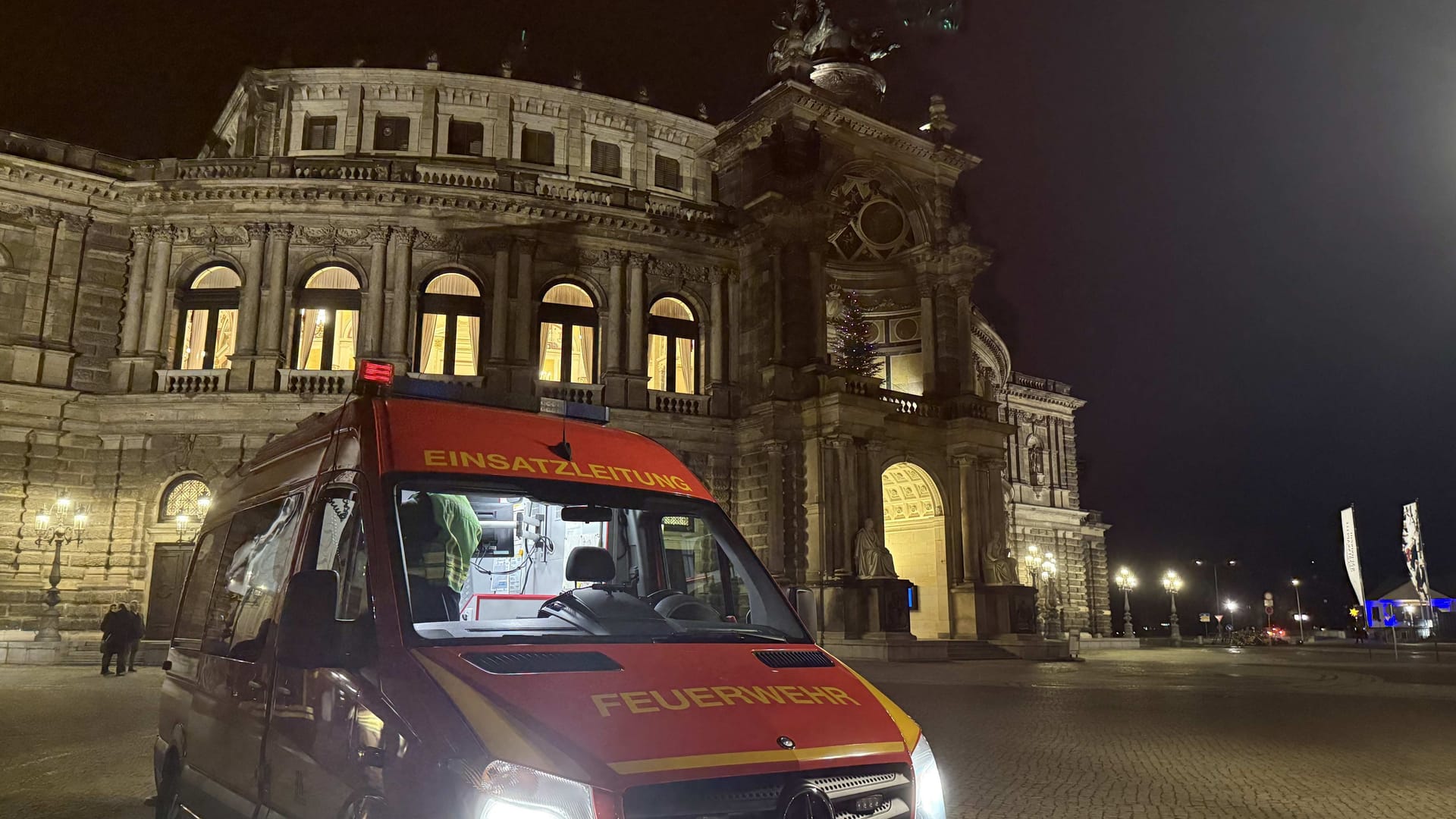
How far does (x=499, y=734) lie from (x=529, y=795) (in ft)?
0.74

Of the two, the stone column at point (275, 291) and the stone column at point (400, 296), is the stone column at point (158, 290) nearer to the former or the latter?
the stone column at point (275, 291)

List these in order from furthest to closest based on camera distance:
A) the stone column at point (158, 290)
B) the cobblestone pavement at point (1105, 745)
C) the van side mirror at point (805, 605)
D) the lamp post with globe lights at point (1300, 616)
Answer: the lamp post with globe lights at point (1300, 616), the stone column at point (158, 290), the cobblestone pavement at point (1105, 745), the van side mirror at point (805, 605)

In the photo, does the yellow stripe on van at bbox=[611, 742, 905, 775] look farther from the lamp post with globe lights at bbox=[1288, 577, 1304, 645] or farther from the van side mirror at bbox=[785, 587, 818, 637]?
the lamp post with globe lights at bbox=[1288, 577, 1304, 645]

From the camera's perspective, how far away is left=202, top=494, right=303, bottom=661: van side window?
491 centimetres

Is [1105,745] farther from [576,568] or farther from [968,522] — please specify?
[968,522]

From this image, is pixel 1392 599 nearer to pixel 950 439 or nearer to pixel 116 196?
pixel 950 439

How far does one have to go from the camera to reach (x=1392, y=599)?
64.2 metres

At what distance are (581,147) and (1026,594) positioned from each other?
69.7 feet

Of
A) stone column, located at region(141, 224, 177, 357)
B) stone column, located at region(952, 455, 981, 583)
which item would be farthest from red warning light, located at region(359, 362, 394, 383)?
stone column, located at region(952, 455, 981, 583)

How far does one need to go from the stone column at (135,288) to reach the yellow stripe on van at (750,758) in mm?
28350

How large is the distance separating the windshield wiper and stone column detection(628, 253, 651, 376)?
81.0 ft

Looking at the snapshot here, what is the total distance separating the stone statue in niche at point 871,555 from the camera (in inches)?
1065

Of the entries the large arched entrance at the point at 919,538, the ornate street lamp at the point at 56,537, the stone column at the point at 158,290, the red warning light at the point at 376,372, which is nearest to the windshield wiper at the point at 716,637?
the red warning light at the point at 376,372

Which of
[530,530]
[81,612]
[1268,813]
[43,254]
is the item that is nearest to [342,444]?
[530,530]
